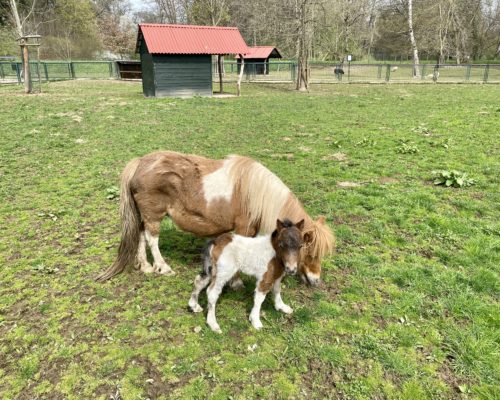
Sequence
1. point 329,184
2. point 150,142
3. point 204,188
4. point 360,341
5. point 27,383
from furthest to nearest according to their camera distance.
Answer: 1. point 150,142
2. point 329,184
3. point 204,188
4. point 360,341
5. point 27,383

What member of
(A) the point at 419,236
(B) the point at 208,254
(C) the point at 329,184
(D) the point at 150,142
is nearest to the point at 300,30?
(D) the point at 150,142

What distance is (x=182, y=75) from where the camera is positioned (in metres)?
19.3

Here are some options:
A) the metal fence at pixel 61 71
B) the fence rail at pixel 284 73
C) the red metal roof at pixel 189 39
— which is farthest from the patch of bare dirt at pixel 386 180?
the metal fence at pixel 61 71

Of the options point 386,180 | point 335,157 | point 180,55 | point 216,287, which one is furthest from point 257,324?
point 180,55

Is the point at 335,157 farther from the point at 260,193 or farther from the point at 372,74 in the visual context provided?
the point at 372,74

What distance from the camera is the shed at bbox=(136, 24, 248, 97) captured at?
18625 mm

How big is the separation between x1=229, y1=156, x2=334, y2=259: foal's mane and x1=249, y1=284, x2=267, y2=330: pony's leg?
66 cm

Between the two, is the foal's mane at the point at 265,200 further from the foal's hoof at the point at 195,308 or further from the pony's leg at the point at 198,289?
the foal's hoof at the point at 195,308

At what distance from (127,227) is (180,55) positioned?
1729 cm

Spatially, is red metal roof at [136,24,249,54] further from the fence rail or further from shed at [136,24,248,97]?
the fence rail

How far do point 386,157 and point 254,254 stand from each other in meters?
6.15

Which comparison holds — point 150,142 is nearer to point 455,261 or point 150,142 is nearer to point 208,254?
point 208,254

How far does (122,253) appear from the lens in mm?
4094

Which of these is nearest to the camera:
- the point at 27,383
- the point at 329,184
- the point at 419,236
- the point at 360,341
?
the point at 27,383
